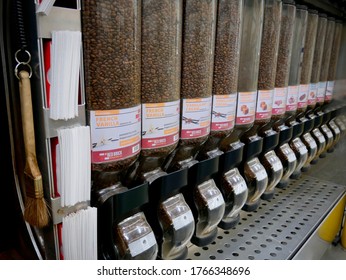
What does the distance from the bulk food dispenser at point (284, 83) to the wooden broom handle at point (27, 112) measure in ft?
2.18

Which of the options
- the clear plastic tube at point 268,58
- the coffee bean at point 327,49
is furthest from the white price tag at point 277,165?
the coffee bean at point 327,49

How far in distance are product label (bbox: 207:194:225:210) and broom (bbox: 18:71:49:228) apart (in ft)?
1.01

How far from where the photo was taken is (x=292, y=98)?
0.95m

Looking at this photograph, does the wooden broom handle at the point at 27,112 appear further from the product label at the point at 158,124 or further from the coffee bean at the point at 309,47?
the coffee bean at the point at 309,47

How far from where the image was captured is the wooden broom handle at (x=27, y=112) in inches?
14.7

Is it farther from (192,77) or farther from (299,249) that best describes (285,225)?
(192,77)

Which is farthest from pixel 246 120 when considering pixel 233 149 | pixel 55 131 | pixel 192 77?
pixel 55 131

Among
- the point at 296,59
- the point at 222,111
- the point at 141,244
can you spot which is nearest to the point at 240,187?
the point at 222,111

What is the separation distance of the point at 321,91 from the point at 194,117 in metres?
0.82

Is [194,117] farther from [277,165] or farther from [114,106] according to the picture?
[277,165]

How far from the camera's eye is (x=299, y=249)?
0.81 metres

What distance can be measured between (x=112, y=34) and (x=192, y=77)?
7.8 inches

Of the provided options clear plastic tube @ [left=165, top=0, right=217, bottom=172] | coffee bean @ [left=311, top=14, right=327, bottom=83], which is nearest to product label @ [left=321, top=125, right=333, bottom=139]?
coffee bean @ [left=311, top=14, right=327, bottom=83]

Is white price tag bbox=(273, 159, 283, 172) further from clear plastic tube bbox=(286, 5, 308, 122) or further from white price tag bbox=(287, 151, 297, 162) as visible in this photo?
clear plastic tube bbox=(286, 5, 308, 122)
